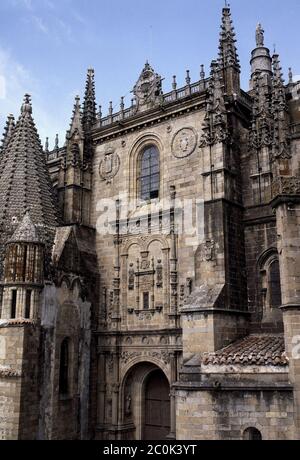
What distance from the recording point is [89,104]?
26.8 metres

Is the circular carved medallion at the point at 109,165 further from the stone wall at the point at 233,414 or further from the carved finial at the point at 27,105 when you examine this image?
the stone wall at the point at 233,414

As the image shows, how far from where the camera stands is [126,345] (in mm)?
22172

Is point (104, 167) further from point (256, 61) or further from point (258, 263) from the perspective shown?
point (256, 61)

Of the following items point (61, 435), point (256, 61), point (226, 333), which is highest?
point (256, 61)

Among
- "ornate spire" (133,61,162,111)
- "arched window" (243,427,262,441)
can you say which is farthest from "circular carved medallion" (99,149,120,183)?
"arched window" (243,427,262,441)

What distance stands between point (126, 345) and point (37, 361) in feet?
14.0

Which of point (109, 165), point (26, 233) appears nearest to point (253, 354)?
point (26, 233)

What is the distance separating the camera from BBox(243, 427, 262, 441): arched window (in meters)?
14.9

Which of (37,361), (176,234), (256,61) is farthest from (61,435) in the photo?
(256,61)

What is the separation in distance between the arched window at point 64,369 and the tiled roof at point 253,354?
7204 mm

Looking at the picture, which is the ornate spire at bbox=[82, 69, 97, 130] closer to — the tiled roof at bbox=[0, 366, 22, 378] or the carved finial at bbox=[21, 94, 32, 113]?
the carved finial at bbox=[21, 94, 32, 113]

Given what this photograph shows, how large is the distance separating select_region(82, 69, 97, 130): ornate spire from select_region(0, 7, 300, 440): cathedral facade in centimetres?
Answer: 23

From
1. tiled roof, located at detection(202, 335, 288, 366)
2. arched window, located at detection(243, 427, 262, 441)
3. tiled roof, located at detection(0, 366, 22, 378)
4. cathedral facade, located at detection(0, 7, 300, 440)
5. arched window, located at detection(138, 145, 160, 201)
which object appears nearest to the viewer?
arched window, located at detection(243, 427, 262, 441)

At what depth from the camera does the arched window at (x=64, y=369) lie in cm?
2109
